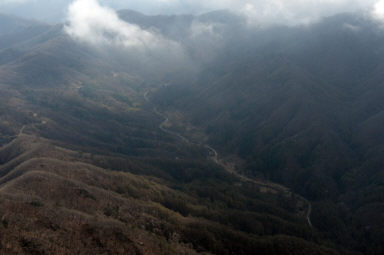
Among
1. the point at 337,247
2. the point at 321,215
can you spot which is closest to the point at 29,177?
the point at 337,247

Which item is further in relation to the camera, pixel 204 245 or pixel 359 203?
pixel 359 203

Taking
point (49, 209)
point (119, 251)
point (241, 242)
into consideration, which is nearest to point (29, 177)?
point (49, 209)

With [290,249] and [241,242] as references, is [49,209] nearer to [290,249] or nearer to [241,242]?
[241,242]

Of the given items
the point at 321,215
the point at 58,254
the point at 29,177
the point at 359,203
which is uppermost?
the point at 359,203

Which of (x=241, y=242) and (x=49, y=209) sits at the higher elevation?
(x=241, y=242)

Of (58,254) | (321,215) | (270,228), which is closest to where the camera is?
(58,254)

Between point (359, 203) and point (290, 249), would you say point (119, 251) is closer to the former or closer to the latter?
point (290, 249)

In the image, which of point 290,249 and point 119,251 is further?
point 290,249

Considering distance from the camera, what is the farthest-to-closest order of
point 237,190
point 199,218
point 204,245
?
point 237,190
point 199,218
point 204,245

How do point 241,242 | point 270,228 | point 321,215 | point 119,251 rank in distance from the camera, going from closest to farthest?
point 119,251 < point 241,242 < point 270,228 < point 321,215
